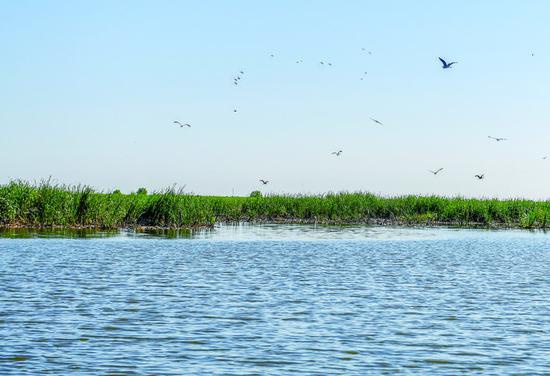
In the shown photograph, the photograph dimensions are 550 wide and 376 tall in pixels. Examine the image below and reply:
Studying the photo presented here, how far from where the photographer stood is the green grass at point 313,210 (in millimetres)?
52125

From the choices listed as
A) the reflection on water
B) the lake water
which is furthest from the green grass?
the lake water

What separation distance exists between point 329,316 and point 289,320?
110 centimetres

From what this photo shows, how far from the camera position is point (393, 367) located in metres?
14.5

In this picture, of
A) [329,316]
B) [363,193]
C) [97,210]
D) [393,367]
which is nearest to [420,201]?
[363,193]

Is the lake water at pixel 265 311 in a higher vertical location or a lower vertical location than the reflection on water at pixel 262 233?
lower

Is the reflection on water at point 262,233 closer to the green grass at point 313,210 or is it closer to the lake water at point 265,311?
the green grass at point 313,210

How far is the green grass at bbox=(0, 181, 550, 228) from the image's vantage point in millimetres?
52125

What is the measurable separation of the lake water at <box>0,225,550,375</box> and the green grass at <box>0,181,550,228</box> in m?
13.6

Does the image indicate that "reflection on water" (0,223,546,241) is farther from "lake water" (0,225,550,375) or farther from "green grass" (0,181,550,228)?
"lake water" (0,225,550,375)

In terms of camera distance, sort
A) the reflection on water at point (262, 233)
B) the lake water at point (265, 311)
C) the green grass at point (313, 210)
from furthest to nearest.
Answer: the green grass at point (313, 210) < the reflection on water at point (262, 233) < the lake water at point (265, 311)

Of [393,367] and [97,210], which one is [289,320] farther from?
[97,210]

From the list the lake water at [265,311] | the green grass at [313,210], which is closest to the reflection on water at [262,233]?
the green grass at [313,210]

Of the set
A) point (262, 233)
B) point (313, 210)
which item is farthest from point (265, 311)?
point (313, 210)

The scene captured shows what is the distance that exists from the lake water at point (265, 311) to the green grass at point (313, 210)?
536 inches
